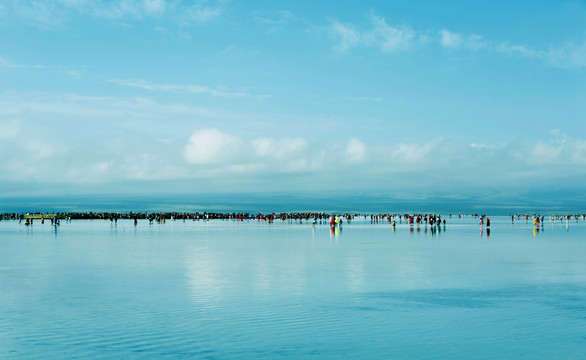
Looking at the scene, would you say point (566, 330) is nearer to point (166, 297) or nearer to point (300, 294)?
point (300, 294)

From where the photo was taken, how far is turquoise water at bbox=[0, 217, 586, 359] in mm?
14422

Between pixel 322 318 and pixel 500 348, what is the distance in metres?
5.27

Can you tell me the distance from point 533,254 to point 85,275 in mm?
27560

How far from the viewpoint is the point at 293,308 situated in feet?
63.3

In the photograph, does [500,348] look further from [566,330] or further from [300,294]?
[300,294]

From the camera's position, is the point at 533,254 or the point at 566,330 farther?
the point at 533,254

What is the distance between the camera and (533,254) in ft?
129

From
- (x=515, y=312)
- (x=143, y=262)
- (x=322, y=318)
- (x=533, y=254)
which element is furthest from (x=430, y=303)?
(x=533, y=254)

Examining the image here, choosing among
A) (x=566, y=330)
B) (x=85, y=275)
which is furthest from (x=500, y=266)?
(x=85, y=275)

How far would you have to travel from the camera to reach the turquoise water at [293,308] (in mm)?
14422

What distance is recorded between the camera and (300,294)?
22.1 m

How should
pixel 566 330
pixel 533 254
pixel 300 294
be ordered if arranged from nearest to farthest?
1. pixel 566 330
2. pixel 300 294
3. pixel 533 254

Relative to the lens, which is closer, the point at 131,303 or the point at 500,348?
the point at 500,348

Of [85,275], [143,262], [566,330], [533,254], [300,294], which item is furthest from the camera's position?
[533,254]
